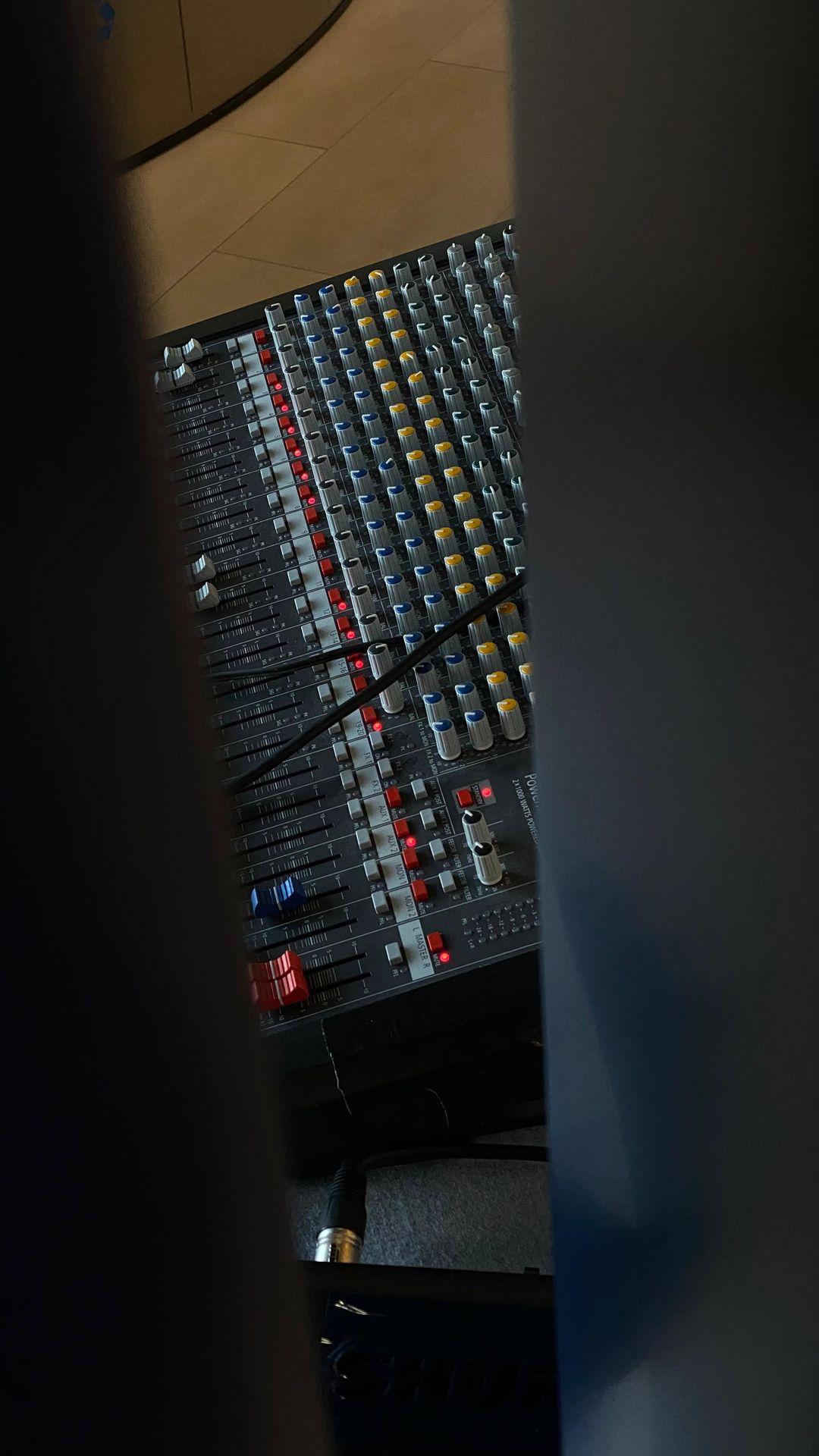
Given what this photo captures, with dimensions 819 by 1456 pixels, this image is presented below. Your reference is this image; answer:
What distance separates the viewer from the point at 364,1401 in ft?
1.82

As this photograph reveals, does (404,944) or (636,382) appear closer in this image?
(636,382)

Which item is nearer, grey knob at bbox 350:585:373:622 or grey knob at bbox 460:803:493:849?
grey knob at bbox 460:803:493:849

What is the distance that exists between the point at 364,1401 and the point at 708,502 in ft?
1.85

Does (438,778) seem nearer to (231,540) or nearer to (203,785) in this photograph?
(231,540)

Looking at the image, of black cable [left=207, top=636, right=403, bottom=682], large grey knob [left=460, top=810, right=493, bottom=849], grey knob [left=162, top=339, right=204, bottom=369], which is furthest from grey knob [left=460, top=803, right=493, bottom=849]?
grey knob [left=162, top=339, right=204, bottom=369]

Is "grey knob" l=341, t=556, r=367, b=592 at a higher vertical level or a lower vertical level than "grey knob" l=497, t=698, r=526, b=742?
higher

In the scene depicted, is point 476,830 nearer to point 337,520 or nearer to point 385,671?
point 385,671

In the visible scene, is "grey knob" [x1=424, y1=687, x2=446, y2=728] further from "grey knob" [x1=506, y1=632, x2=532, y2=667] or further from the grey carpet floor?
the grey carpet floor

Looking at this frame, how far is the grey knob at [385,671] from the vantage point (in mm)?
708

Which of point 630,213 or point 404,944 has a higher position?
point 630,213

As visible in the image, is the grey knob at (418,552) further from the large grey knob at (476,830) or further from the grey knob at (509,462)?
the large grey knob at (476,830)

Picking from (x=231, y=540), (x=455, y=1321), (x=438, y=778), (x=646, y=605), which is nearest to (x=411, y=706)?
(x=438, y=778)

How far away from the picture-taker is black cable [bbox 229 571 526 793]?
2.29 ft

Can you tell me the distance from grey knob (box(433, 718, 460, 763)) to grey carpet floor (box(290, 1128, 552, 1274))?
25 cm
